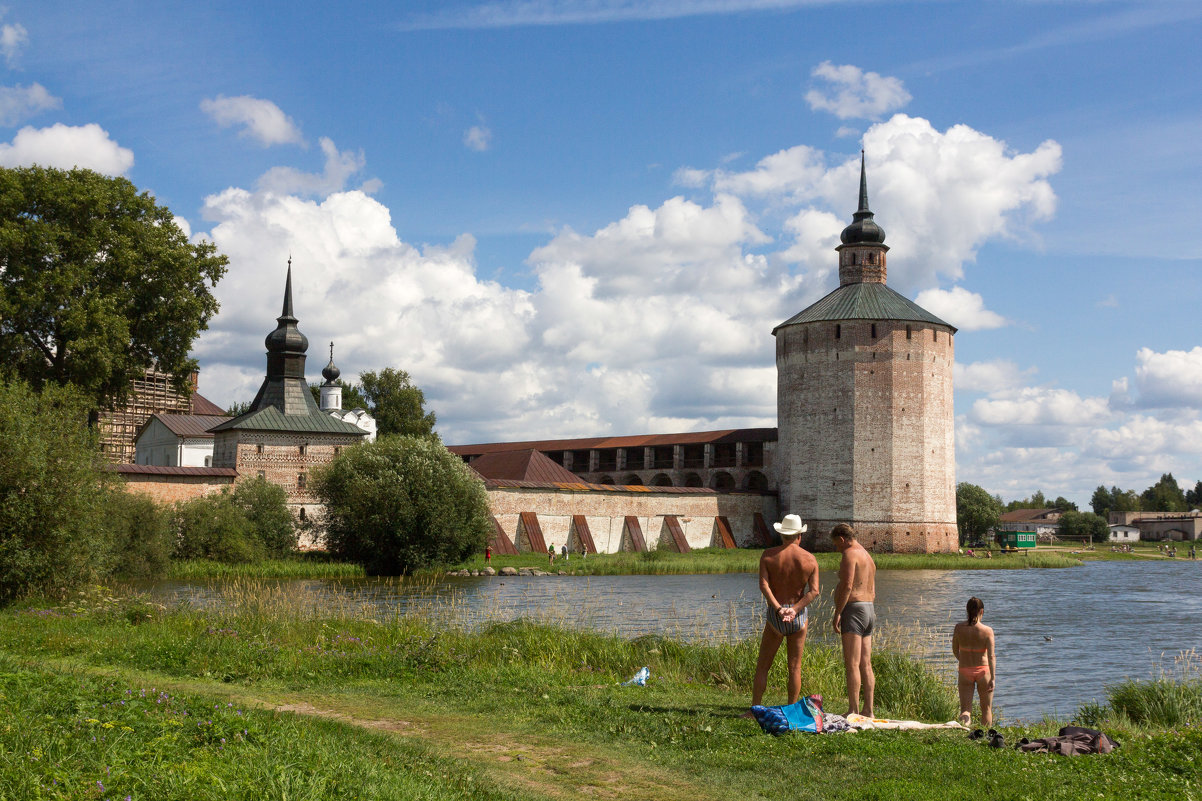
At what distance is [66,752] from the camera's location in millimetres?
4516

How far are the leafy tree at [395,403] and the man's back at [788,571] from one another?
156ft

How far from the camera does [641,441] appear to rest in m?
54.2

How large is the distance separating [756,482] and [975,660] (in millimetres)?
43624

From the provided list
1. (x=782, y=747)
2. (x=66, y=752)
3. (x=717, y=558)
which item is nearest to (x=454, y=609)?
(x=782, y=747)

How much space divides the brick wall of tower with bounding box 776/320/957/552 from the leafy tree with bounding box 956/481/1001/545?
12657mm

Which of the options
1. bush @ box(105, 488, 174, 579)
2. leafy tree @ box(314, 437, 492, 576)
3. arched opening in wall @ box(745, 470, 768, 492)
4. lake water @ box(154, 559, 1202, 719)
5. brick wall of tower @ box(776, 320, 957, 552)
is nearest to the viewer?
lake water @ box(154, 559, 1202, 719)

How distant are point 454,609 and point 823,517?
34091mm

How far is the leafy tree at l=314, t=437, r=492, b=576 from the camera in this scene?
1115 inches

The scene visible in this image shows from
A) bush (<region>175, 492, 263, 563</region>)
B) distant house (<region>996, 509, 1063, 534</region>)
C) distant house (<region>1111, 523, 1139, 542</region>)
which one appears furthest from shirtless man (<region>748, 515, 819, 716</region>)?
distant house (<region>996, 509, 1063, 534</region>)

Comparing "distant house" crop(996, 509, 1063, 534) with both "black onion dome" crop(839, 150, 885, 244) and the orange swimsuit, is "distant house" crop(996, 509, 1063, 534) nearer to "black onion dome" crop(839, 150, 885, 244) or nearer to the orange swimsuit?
"black onion dome" crop(839, 150, 885, 244)

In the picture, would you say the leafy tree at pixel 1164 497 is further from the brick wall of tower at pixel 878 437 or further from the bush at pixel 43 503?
the bush at pixel 43 503

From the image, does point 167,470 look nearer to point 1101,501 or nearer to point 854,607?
point 854,607

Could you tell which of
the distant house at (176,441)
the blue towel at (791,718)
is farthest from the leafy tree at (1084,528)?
the blue towel at (791,718)

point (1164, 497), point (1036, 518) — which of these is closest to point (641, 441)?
point (1036, 518)
